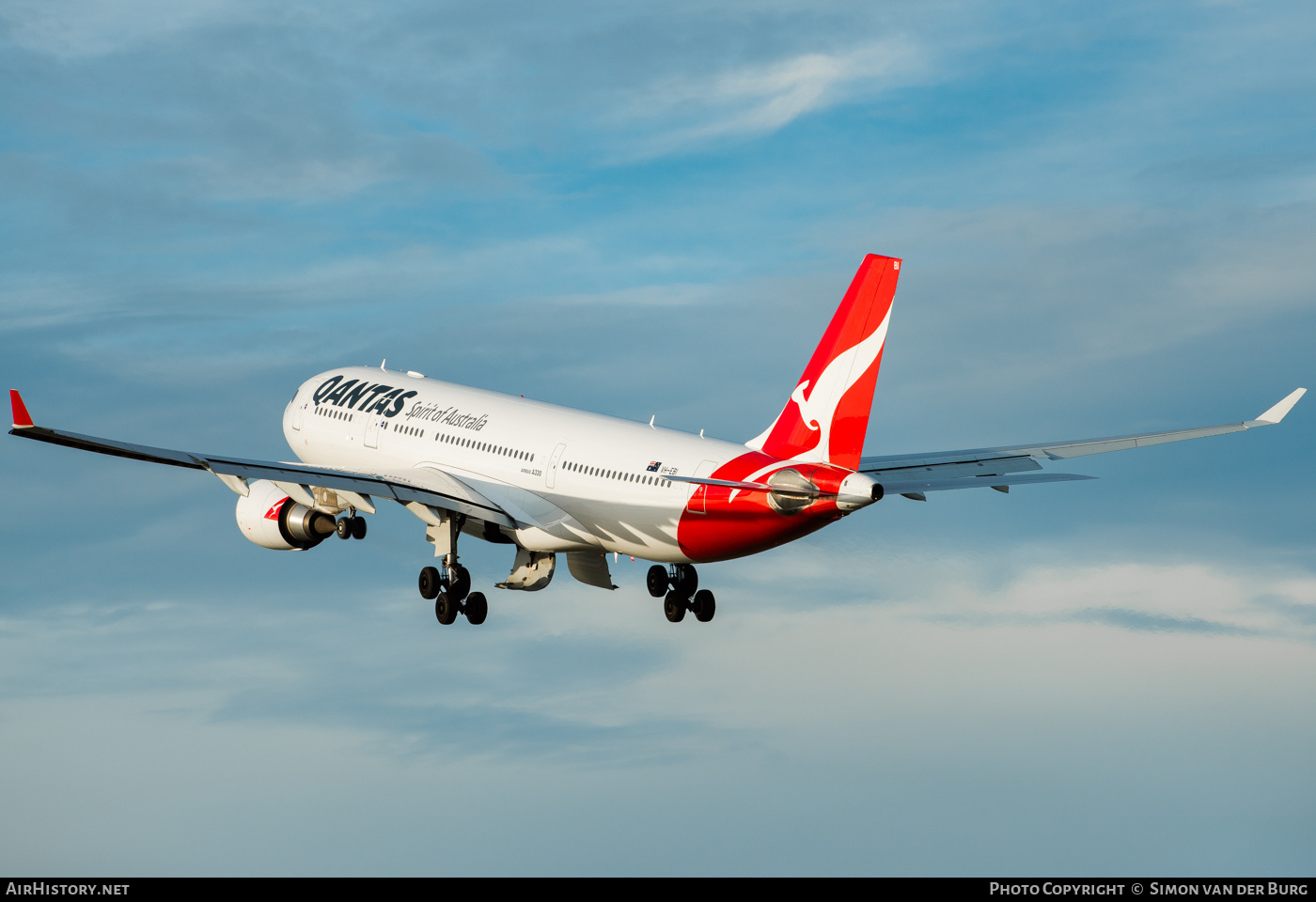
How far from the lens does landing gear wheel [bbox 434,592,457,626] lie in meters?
46.2

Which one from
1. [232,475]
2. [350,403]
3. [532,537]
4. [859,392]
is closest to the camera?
[859,392]

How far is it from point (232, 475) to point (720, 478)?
41.2ft

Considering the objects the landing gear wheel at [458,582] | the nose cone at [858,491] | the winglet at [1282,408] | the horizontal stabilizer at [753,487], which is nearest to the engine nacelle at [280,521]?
the landing gear wheel at [458,582]

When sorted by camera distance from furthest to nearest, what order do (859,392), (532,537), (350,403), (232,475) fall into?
(350,403)
(532,537)
(232,475)
(859,392)

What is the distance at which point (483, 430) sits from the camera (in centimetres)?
4756

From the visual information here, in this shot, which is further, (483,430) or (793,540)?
(483,430)

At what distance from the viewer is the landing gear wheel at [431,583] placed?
46.5 metres

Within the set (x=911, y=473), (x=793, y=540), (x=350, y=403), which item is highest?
(x=350, y=403)

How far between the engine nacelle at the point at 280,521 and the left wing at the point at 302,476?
25.1 inches

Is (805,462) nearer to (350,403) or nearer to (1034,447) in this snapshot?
(1034,447)

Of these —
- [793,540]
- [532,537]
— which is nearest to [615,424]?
[532,537]

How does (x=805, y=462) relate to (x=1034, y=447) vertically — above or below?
below

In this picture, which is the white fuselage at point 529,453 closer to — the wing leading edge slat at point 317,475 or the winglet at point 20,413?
the wing leading edge slat at point 317,475

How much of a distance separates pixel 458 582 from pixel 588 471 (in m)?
5.47
